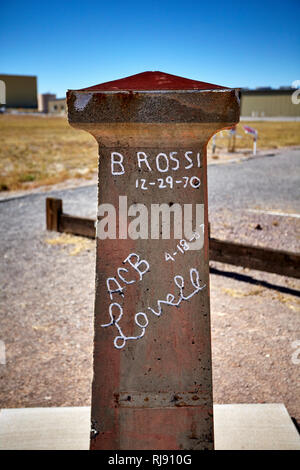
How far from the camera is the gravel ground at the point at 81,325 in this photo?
2943 mm

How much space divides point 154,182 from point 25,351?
234 centimetres

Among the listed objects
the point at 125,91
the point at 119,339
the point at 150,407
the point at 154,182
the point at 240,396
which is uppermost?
the point at 125,91

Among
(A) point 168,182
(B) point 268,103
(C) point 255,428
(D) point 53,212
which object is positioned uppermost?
(B) point 268,103

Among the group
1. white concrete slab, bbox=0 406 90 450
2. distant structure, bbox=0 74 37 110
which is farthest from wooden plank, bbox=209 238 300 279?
distant structure, bbox=0 74 37 110

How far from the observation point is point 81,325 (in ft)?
12.5

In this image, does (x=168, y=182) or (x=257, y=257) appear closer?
(x=168, y=182)

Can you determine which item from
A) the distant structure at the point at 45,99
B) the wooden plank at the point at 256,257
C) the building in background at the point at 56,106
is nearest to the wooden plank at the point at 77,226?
the wooden plank at the point at 256,257

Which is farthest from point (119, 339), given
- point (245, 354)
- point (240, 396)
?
point (245, 354)

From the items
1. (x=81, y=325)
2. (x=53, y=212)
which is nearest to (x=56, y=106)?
(x=53, y=212)

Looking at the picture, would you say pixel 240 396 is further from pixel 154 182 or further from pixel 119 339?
pixel 154 182

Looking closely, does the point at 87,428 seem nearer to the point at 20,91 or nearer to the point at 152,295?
the point at 152,295

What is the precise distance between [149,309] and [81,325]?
7.37 ft

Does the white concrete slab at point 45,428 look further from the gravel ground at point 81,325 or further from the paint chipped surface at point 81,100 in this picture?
the paint chipped surface at point 81,100

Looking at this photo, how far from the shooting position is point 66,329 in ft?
12.3
